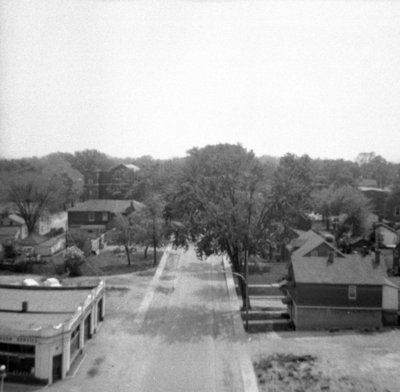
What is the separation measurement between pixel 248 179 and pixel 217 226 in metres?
4.92

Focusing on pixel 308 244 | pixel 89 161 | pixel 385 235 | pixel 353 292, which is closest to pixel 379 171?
pixel 385 235

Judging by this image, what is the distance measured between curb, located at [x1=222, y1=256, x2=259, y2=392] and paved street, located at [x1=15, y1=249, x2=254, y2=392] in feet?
0.20

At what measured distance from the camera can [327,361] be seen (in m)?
26.0

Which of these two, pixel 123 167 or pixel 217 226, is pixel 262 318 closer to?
pixel 217 226

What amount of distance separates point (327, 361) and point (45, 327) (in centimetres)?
1619

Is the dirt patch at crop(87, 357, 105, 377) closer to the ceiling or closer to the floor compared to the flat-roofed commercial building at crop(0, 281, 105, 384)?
closer to the floor

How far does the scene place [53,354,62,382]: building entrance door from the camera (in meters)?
23.5

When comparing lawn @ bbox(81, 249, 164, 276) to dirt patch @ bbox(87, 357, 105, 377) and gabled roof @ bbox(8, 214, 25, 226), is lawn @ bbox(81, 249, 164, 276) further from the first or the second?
dirt patch @ bbox(87, 357, 105, 377)

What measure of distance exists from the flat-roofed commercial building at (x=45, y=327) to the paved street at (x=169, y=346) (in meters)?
1.05

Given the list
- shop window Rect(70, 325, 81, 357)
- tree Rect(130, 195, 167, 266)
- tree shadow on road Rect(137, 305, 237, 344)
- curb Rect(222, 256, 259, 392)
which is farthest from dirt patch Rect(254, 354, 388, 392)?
tree Rect(130, 195, 167, 266)

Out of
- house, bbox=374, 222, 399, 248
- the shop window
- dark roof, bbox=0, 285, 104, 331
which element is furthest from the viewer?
house, bbox=374, 222, 399, 248

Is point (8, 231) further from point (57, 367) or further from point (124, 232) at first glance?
point (57, 367)

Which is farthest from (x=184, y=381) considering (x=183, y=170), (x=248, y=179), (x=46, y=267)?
(x=46, y=267)

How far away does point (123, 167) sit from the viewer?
85.8 meters
